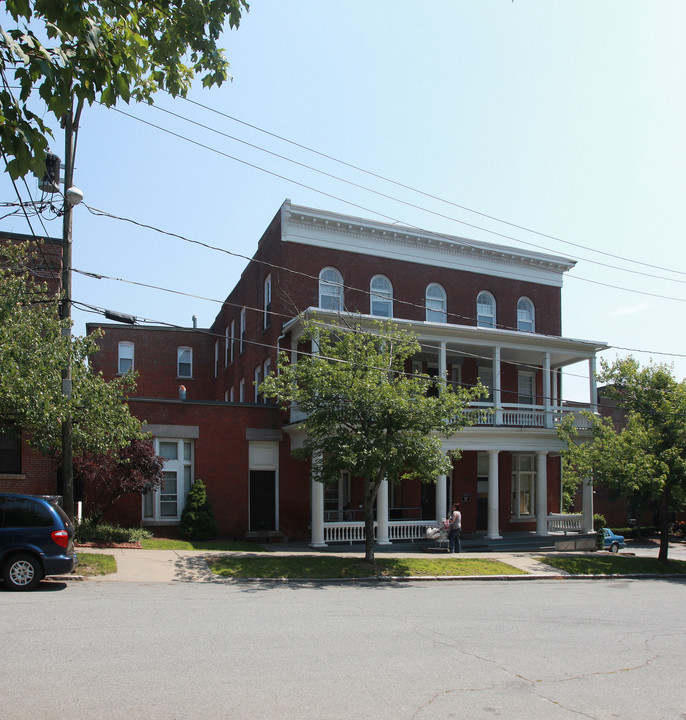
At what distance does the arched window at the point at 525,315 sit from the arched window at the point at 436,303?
3.86 m

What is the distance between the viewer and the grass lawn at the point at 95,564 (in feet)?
49.9

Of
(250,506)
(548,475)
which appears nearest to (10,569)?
(250,506)

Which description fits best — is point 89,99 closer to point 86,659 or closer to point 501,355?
point 86,659

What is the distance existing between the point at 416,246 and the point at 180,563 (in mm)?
15777

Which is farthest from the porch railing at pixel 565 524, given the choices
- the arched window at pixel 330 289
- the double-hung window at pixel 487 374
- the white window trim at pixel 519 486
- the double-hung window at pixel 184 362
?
the double-hung window at pixel 184 362

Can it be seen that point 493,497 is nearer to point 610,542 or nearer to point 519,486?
point 519,486

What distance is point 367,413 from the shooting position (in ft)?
58.2

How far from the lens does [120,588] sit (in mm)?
13633

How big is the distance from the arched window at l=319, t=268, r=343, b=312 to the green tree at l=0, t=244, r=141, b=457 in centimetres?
985

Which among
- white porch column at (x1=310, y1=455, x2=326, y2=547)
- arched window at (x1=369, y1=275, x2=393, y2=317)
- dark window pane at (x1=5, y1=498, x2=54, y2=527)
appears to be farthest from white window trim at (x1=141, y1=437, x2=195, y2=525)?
dark window pane at (x1=5, y1=498, x2=54, y2=527)

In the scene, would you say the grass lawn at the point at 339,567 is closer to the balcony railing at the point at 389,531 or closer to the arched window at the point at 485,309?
the balcony railing at the point at 389,531

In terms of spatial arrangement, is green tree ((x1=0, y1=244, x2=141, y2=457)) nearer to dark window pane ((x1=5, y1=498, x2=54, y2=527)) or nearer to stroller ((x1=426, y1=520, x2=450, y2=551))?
dark window pane ((x1=5, y1=498, x2=54, y2=527))

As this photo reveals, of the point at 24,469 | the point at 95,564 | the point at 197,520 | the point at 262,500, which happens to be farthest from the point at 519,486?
the point at 24,469

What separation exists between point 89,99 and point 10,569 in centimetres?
1005
